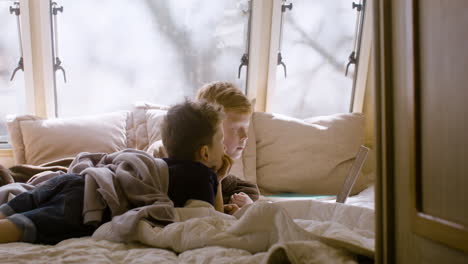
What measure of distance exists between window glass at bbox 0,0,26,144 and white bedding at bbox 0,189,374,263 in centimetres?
207

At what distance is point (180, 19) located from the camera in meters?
3.31

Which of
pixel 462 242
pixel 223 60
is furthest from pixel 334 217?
pixel 223 60

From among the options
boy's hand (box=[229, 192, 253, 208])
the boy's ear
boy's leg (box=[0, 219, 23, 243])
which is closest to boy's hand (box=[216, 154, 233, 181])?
the boy's ear

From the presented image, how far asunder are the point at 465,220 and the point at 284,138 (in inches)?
97.6

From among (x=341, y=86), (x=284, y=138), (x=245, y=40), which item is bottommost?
(x=284, y=138)

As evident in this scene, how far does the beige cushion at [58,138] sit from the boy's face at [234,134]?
849 mm

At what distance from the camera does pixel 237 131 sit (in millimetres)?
2320

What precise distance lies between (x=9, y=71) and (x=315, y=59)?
76.7 inches

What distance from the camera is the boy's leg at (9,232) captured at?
1.39 metres

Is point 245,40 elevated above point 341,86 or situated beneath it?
elevated above

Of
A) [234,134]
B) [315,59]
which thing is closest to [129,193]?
[234,134]

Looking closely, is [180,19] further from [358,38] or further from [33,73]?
[358,38]

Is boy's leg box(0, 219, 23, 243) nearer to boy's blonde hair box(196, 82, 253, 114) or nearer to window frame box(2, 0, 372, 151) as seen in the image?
boy's blonde hair box(196, 82, 253, 114)

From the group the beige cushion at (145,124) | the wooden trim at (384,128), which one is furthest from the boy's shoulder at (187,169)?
the beige cushion at (145,124)
